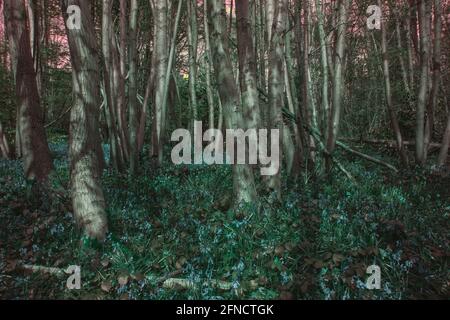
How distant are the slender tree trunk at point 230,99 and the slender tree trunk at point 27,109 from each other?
3253 millimetres

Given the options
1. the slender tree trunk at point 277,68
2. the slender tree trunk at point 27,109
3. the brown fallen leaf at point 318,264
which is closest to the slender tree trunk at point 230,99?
the slender tree trunk at point 277,68

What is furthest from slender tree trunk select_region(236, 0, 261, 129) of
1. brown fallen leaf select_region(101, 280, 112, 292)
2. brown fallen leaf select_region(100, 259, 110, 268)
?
brown fallen leaf select_region(101, 280, 112, 292)

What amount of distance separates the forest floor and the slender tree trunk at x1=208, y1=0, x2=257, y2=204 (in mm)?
307

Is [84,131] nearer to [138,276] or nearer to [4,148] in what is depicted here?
[138,276]

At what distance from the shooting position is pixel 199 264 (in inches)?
179

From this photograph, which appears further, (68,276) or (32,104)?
(32,104)

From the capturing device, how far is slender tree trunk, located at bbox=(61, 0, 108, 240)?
4.97 m

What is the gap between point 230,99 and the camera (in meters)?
5.72

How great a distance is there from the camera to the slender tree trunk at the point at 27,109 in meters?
7.04

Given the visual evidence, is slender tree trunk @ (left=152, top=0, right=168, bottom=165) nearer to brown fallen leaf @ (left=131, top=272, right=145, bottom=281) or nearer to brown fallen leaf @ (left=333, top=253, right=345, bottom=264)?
brown fallen leaf @ (left=131, top=272, right=145, bottom=281)

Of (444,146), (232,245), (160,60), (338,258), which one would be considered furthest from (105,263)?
(444,146)

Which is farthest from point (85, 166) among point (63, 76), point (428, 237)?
point (63, 76)
